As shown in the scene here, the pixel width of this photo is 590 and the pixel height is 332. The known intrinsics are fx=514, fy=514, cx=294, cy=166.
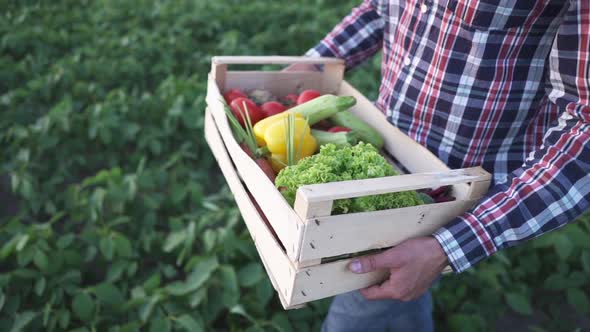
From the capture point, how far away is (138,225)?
290cm

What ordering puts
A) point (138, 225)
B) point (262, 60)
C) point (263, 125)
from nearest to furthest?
1. point (263, 125)
2. point (262, 60)
3. point (138, 225)

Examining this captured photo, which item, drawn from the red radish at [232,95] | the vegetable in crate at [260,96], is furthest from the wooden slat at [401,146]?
the red radish at [232,95]

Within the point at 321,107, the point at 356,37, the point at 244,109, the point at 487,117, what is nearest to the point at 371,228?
the point at 487,117

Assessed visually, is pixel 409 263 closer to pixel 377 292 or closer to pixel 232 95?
pixel 377 292

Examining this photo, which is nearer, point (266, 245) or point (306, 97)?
point (266, 245)

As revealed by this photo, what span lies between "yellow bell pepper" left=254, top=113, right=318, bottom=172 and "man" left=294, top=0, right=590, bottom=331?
0.31 metres

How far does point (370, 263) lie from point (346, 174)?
0.79 ft

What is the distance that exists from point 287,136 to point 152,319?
113cm

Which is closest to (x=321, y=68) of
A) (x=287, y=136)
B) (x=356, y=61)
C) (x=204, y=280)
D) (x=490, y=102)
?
(x=356, y=61)

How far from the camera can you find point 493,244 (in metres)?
1.34

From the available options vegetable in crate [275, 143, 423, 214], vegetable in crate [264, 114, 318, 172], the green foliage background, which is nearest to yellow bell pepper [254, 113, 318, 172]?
vegetable in crate [264, 114, 318, 172]

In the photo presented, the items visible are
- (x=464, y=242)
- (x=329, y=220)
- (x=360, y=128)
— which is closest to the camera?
(x=329, y=220)

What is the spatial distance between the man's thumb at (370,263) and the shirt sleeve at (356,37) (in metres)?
1.00

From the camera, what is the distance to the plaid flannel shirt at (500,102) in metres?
1.26
